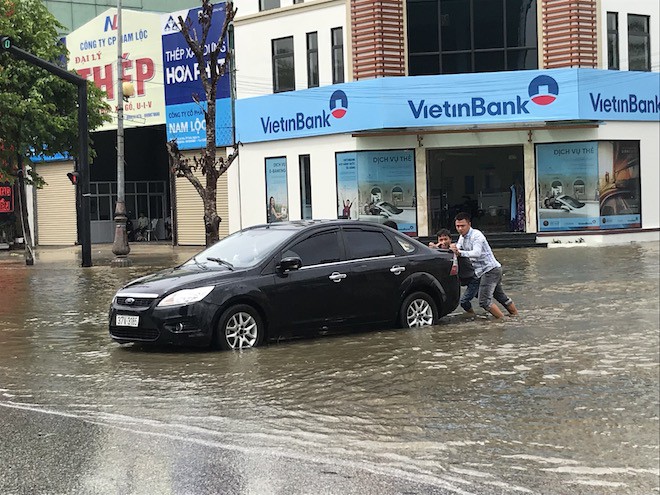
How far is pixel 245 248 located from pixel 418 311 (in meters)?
2.42

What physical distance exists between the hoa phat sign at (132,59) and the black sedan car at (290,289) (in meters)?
27.5

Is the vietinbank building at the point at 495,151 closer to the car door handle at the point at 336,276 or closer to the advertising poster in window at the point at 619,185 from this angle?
the advertising poster in window at the point at 619,185

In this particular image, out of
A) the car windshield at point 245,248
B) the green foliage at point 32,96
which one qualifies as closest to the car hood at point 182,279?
the car windshield at point 245,248

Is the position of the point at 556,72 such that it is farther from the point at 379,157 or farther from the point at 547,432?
the point at 547,432

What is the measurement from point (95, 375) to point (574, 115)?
23.0 m

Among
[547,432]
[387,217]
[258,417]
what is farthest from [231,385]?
[387,217]

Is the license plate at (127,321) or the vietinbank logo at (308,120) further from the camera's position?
the vietinbank logo at (308,120)

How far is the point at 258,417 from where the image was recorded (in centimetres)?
761

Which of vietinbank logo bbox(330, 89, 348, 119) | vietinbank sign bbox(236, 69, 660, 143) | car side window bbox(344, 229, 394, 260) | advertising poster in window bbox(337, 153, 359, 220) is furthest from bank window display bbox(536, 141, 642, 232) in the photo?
car side window bbox(344, 229, 394, 260)

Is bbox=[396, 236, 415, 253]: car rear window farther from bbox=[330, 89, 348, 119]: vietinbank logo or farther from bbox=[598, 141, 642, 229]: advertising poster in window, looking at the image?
bbox=[598, 141, 642, 229]: advertising poster in window

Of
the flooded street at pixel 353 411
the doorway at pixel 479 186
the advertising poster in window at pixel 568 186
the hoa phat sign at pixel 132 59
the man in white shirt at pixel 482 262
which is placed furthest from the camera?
the hoa phat sign at pixel 132 59

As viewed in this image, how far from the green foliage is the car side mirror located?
1909 cm

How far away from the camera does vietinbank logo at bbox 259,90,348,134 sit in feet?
103

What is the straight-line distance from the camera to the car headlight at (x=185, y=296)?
10.6m
